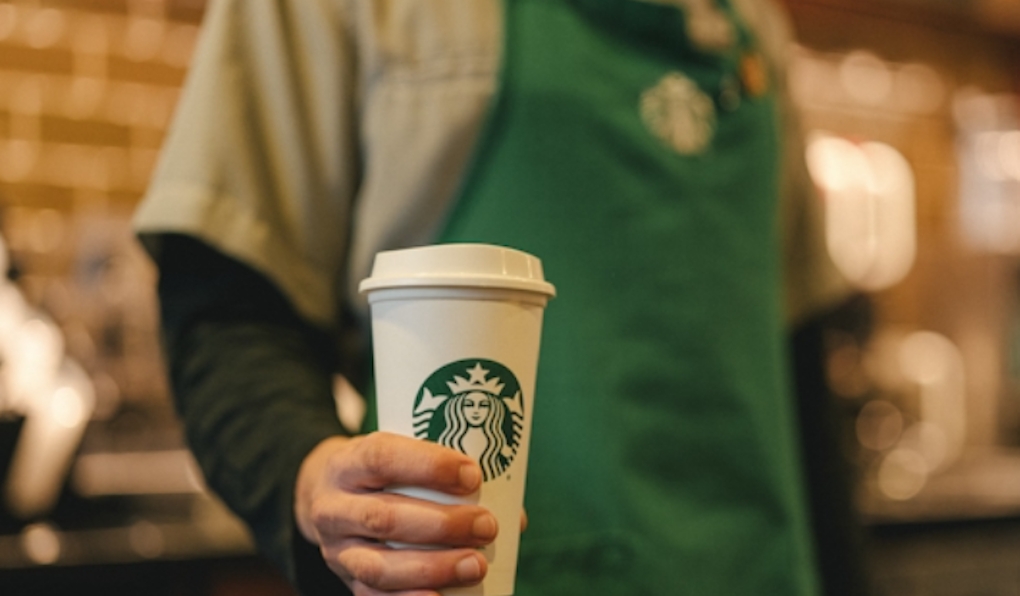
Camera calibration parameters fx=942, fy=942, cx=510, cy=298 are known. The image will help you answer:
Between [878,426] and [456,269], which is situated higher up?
[456,269]

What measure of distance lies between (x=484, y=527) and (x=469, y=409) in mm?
52

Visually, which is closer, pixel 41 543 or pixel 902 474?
pixel 41 543

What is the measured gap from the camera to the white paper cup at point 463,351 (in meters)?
0.43

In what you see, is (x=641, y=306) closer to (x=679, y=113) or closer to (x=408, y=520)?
(x=679, y=113)

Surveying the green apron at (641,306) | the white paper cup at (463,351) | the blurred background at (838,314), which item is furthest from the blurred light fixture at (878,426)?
the white paper cup at (463,351)

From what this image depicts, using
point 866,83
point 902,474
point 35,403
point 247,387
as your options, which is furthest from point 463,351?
point 866,83

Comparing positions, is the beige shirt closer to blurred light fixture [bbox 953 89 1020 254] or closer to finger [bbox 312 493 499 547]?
finger [bbox 312 493 499 547]

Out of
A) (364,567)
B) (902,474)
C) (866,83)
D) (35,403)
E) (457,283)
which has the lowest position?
(902,474)

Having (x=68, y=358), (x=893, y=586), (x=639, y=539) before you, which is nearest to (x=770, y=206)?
(x=639, y=539)

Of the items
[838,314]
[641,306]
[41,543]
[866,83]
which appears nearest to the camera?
[641,306]

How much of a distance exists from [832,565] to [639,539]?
0.34m

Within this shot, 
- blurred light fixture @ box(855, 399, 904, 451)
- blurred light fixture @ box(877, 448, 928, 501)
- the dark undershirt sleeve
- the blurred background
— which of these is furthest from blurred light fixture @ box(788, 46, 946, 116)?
the dark undershirt sleeve

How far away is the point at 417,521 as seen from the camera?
0.40m

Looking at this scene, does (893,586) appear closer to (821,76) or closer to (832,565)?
(832,565)
